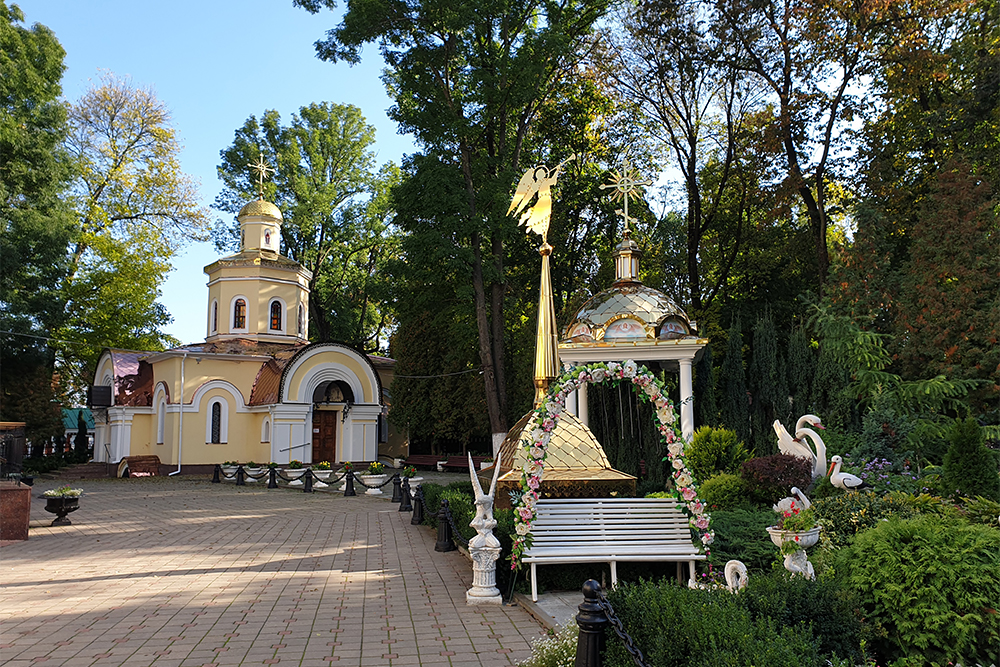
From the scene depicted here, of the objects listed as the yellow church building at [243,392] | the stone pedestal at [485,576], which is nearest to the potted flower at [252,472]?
the yellow church building at [243,392]

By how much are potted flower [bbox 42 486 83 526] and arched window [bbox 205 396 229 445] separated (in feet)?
46.6

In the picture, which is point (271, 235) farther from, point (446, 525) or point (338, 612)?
point (338, 612)

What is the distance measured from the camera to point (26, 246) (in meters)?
28.4

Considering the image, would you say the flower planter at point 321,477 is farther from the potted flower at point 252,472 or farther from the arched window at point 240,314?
the arched window at point 240,314

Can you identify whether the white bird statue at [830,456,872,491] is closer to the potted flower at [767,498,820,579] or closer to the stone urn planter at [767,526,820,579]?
the potted flower at [767,498,820,579]

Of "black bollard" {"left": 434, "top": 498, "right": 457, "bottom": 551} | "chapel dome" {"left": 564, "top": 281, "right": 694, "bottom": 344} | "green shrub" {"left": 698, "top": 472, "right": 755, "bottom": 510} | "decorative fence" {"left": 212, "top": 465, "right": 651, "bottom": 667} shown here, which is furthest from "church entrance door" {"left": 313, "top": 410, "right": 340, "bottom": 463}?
"green shrub" {"left": 698, "top": 472, "right": 755, "bottom": 510}

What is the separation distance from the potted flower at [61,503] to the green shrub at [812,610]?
13827 millimetres

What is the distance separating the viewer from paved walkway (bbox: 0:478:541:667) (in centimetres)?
606

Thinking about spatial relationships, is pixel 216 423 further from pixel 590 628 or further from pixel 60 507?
pixel 590 628

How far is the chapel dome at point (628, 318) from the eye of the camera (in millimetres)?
17125

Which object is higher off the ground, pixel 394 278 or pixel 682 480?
pixel 394 278

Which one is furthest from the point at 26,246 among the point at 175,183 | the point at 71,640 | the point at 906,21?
the point at 906,21

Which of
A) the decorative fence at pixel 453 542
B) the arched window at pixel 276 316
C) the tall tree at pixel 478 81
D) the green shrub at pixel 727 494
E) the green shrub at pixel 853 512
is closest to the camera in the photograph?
the decorative fence at pixel 453 542

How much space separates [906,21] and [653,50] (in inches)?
320
